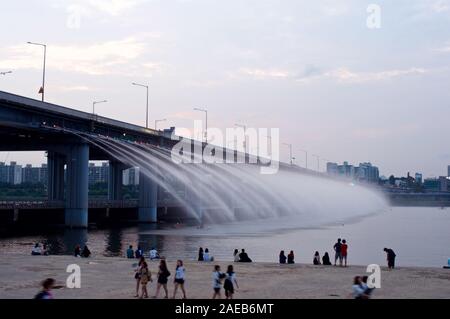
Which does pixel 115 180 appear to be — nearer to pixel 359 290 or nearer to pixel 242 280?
pixel 242 280

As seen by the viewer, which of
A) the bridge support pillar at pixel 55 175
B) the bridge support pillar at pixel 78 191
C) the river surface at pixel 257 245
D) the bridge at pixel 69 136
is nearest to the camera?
the river surface at pixel 257 245

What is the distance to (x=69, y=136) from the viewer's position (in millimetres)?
81750

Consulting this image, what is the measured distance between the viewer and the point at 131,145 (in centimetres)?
9512

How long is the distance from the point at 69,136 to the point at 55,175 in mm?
32517

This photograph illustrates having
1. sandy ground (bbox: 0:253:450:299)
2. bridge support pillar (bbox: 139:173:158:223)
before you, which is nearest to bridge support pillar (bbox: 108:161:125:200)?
bridge support pillar (bbox: 139:173:158:223)

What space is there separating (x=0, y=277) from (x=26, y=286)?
11.2 feet

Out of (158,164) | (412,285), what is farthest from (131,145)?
(412,285)

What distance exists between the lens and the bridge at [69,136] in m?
70.2

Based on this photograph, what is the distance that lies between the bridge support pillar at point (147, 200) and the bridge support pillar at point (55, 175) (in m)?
16.8

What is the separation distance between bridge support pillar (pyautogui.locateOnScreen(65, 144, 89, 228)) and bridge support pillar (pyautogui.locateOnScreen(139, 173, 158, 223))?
20.9 meters

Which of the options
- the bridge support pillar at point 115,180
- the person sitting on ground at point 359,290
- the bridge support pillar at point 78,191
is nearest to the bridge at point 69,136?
the bridge support pillar at point 78,191

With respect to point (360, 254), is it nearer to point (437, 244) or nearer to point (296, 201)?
point (437, 244)

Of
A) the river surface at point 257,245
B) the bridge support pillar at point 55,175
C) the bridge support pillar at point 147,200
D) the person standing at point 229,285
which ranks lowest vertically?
the river surface at point 257,245

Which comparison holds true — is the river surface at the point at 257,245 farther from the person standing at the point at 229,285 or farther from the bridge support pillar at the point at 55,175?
the bridge support pillar at the point at 55,175
